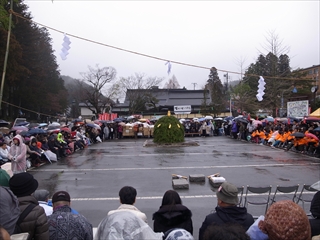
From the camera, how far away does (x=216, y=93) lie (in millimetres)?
55406

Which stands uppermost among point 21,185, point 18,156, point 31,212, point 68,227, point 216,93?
point 216,93

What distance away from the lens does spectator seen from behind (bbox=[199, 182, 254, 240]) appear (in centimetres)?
345

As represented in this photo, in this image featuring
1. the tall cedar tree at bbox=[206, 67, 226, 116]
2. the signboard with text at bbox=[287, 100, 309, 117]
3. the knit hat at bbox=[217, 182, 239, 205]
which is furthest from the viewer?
the tall cedar tree at bbox=[206, 67, 226, 116]

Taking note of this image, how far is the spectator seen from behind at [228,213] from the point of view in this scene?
3449mm

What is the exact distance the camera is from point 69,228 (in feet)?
10.1

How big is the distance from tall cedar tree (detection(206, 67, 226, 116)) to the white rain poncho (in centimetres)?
4161

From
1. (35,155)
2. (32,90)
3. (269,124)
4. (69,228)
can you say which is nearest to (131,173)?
(35,155)

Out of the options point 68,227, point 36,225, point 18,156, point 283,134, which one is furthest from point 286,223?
point 283,134

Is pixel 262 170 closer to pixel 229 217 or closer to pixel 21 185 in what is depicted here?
pixel 229 217

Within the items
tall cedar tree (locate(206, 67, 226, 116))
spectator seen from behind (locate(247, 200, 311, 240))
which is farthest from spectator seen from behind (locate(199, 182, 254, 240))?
tall cedar tree (locate(206, 67, 226, 116))

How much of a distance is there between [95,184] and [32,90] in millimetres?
27541

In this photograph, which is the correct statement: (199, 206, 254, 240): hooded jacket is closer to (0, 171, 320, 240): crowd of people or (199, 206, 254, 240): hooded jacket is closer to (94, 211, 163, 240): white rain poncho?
(0, 171, 320, 240): crowd of people

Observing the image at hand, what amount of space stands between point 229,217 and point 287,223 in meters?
1.06

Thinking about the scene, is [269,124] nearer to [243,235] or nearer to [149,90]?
[243,235]
